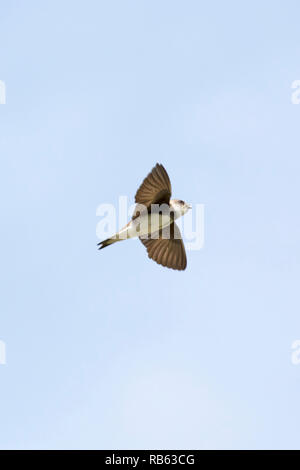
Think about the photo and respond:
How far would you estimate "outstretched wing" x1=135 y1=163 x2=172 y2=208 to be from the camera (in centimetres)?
1230

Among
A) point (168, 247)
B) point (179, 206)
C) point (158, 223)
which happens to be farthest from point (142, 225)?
point (168, 247)

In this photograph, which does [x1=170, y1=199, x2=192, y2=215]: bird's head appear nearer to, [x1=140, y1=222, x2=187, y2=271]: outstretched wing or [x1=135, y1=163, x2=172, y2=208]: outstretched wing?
[x1=135, y1=163, x2=172, y2=208]: outstretched wing

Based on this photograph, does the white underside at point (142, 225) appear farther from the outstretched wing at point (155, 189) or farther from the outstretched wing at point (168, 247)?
the outstretched wing at point (168, 247)

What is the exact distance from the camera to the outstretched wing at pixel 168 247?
44.7 feet

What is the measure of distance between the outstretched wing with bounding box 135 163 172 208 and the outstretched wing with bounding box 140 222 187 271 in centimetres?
102

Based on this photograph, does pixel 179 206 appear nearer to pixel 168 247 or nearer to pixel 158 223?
pixel 158 223

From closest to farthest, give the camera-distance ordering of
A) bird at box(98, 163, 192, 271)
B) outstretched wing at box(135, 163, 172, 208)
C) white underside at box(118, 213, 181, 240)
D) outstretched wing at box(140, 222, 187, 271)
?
outstretched wing at box(135, 163, 172, 208), bird at box(98, 163, 192, 271), white underside at box(118, 213, 181, 240), outstretched wing at box(140, 222, 187, 271)

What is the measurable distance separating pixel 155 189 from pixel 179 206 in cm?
69

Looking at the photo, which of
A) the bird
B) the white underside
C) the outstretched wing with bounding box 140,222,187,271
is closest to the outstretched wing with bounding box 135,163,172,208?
the bird

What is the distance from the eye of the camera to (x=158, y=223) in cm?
1295
